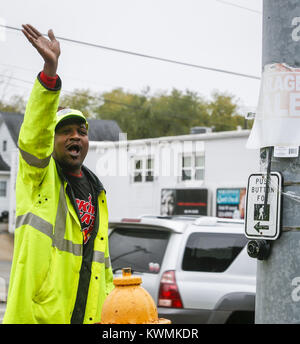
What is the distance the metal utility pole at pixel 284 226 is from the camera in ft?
9.39

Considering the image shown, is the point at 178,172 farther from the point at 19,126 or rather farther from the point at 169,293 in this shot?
the point at 169,293

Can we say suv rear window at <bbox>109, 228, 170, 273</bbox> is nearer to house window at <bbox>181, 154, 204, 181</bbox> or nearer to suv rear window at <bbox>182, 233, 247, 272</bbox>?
suv rear window at <bbox>182, 233, 247, 272</bbox>

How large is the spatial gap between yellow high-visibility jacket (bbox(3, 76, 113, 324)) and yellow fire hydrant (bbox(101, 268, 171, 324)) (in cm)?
50

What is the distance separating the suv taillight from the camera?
6.52 m

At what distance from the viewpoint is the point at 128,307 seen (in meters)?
2.54

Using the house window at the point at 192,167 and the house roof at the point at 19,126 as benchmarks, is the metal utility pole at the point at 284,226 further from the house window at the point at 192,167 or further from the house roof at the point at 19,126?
the house window at the point at 192,167

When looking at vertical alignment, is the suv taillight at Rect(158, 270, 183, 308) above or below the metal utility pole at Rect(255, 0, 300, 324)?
below

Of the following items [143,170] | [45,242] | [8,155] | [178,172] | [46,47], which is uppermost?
[8,155]

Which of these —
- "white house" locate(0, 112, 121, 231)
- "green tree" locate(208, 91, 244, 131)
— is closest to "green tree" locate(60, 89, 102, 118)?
"white house" locate(0, 112, 121, 231)

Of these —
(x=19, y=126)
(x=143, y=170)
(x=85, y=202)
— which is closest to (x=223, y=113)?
(x=19, y=126)

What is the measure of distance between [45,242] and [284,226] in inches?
42.8

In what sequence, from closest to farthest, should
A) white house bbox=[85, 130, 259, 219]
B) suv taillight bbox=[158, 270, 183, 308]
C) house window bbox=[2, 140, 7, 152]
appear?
suv taillight bbox=[158, 270, 183, 308] → white house bbox=[85, 130, 259, 219] → house window bbox=[2, 140, 7, 152]

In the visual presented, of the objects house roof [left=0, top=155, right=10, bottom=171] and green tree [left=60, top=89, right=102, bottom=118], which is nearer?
green tree [left=60, top=89, right=102, bottom=118]

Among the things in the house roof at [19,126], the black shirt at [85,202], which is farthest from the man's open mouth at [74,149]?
the house roof at [19,126]
